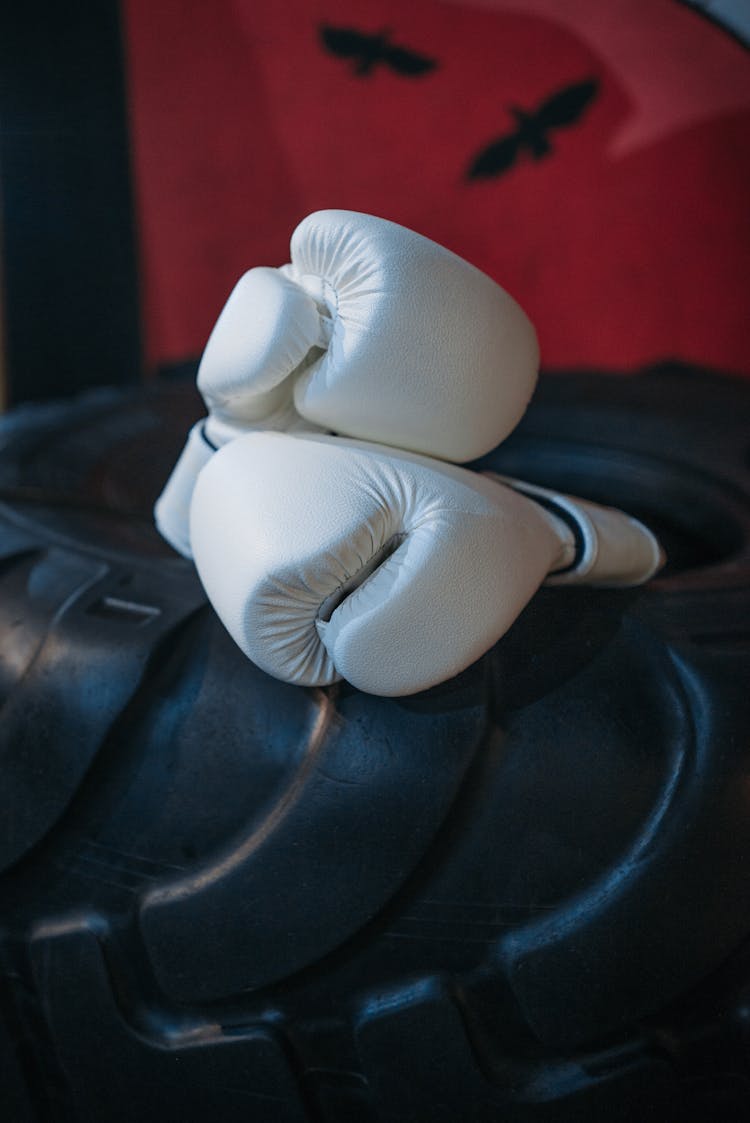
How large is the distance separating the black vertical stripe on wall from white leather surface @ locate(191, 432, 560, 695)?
4.59ft

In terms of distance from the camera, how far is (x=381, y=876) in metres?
0.55

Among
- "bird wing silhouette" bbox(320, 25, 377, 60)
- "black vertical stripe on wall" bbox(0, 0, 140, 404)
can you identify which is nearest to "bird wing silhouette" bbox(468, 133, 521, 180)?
"bird wing silhouette" bbox(320, 25, 377, 60)

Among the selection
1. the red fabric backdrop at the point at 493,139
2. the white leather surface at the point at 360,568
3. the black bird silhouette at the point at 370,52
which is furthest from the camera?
the black bird silhouette at the point at 370,52

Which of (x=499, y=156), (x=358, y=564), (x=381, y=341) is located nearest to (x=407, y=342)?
(x=381, y=341)

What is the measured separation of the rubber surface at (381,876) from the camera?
21.6 inches

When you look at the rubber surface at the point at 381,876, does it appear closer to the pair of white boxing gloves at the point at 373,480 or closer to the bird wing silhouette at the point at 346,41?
the pair of white boxing gloves at the point at 373,480

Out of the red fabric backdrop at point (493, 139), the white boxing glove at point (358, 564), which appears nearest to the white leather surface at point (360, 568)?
the white boxing glove at point (358, 564)

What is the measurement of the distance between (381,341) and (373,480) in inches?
3.9

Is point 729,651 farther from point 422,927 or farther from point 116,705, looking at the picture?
point 116,705

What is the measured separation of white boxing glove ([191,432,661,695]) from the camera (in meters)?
0.55

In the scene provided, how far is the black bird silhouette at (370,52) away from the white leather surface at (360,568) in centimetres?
146

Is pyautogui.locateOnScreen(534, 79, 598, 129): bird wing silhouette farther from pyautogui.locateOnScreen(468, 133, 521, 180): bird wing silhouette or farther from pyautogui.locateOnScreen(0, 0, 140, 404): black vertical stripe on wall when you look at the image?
pyautogui.locateOnScreen(0, 0, 140, 404): black vertical stripe on wall

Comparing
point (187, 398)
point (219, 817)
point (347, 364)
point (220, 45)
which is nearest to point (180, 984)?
point (219, 817)

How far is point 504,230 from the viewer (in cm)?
162
